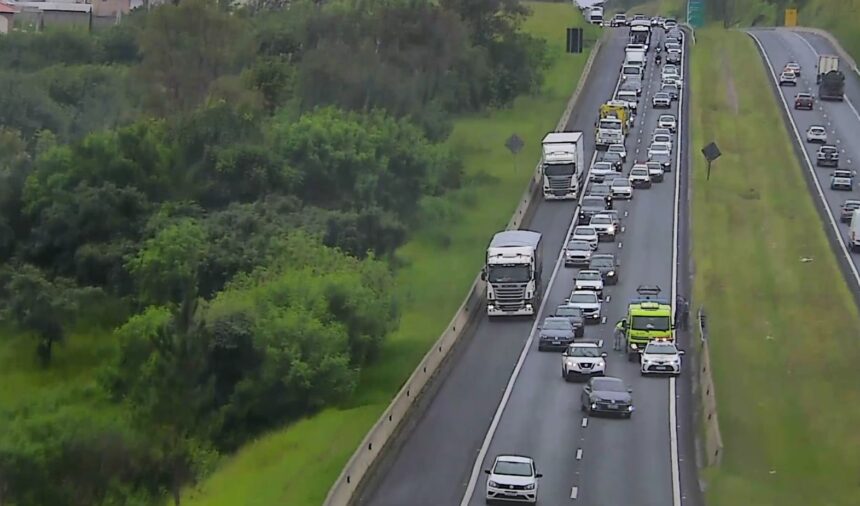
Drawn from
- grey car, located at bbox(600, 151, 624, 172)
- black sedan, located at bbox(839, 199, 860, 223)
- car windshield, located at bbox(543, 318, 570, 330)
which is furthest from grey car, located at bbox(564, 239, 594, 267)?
grey car, located at bbox(600, 151, 624, 172)

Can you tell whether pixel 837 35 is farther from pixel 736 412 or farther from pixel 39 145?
pixel 736 412

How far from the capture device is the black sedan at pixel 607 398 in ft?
147

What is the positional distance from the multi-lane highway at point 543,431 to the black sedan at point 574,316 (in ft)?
2.63

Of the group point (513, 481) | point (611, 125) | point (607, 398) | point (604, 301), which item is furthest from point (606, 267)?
point (611, 125)

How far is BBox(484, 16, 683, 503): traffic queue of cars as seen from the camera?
147ft

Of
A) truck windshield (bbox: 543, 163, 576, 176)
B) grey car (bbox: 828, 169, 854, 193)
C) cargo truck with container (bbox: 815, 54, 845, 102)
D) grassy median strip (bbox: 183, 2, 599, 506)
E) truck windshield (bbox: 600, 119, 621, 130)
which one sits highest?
cargo truck with container (bbox: 815, 54, 845, 102)

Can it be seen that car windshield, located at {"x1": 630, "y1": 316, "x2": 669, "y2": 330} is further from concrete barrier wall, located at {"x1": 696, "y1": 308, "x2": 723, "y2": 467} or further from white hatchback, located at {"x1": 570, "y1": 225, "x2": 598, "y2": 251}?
white hatchback, located at {"x1": 570, "y1": 225, "x2": 598, "y2": 251}

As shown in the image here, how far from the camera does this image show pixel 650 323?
52.9 m

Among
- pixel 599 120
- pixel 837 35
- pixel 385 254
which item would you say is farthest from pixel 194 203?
pixel 837 35

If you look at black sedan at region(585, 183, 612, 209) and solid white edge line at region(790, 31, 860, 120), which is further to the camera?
solid white edge line at region(790, 31, 860, 120)

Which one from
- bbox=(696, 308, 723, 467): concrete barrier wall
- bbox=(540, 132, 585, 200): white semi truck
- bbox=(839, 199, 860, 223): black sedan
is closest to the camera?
bbox=(696, 308, 723, 467): concrete barrier wall

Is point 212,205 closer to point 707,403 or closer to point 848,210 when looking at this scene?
point 848,210

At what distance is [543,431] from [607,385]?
3008mm

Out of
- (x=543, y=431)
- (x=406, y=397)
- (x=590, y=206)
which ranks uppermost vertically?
(x=590, y=206)
